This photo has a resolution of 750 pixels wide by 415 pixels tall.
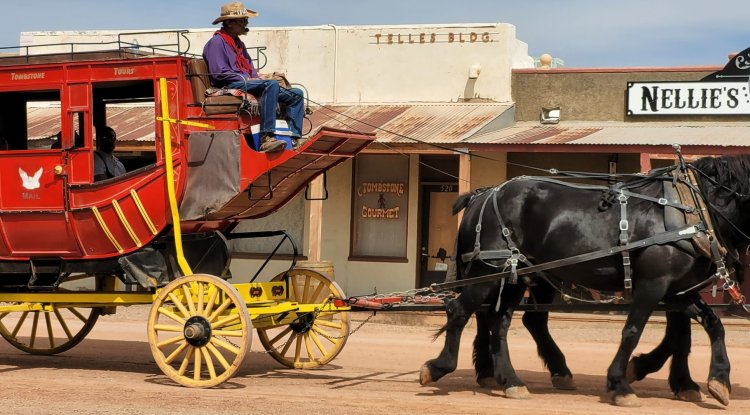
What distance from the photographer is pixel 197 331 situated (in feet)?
31.8

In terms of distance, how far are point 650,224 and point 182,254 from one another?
4063 mm

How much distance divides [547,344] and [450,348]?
3.58ft

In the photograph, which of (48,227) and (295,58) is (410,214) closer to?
(295,58)

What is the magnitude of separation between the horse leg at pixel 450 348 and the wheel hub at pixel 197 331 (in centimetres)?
188

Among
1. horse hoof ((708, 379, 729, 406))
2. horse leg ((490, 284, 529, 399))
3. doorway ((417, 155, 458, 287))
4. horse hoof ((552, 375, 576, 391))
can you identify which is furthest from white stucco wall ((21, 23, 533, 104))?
horse hoof ((708, 379, 729, 406))

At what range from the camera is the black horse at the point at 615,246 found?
29.7ft

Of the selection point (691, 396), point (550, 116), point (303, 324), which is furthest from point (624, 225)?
point (550, 116)

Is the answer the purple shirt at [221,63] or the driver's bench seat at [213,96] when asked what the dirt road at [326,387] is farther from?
the purple shirt at [221,63]

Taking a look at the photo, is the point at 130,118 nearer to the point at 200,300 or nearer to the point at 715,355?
the point at 200,300

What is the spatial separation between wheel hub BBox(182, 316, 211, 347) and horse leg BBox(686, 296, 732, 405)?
406cm

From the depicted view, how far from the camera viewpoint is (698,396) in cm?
948

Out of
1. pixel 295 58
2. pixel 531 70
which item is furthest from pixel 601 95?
pixel 295 58

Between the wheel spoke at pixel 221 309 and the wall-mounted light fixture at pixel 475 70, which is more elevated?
the wall-mounted light fixture at pixel 475 70

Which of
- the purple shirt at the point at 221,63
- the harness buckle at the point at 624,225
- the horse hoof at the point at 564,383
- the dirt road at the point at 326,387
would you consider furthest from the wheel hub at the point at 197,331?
the harness buckle at the point at 624,225
